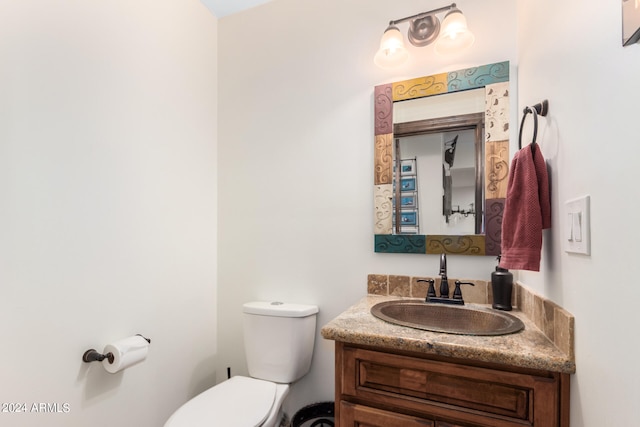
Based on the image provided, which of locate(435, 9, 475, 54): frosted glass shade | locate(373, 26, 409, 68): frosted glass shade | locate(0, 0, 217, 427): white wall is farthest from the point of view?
locate(373, 26, 409, 68): frosted glass shade

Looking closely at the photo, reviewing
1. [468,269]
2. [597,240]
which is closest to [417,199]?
[468,269]

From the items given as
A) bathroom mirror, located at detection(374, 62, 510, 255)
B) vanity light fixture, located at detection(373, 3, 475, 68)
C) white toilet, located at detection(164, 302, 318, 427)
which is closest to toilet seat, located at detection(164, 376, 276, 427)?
white toilet, located at detection(164, 302, 318, 427)

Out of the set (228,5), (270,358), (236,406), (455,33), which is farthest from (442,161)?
(228,5)

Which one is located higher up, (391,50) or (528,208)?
(391,50)

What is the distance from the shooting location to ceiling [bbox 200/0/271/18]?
189cm

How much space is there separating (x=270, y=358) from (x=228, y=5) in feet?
6.72

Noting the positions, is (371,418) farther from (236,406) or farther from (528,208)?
(528,208)

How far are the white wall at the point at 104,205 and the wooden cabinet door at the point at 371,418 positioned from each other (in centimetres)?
100

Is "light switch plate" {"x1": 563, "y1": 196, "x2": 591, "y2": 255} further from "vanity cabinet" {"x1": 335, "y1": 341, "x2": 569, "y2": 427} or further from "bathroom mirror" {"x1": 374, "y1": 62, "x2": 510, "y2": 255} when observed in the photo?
"bathroom mirror" {"x1": 374, "y1": 62, "x2": 510, "y2": 255}

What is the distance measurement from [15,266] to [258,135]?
1241mm

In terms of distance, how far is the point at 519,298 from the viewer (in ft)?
4.18

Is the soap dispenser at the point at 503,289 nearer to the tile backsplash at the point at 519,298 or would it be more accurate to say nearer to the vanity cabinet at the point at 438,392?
the tile backsplash at the point at 519,298

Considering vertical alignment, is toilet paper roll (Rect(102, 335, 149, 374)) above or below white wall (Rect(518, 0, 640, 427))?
below

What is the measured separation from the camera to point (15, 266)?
3.41ft
